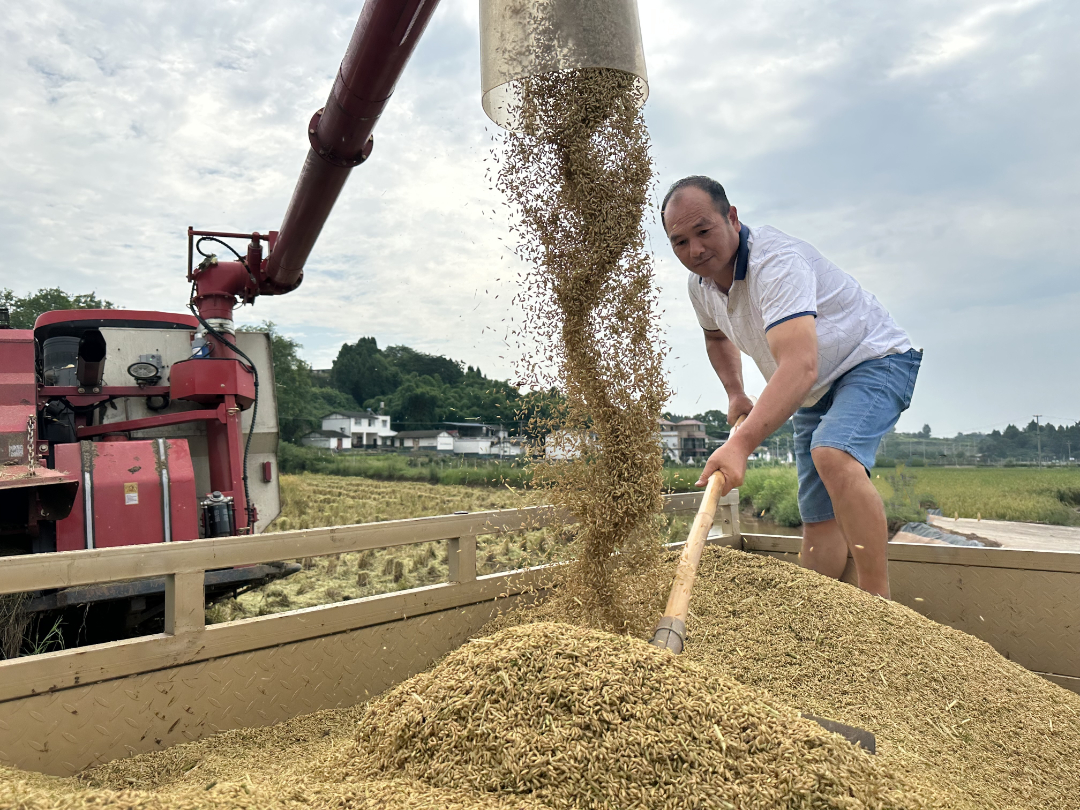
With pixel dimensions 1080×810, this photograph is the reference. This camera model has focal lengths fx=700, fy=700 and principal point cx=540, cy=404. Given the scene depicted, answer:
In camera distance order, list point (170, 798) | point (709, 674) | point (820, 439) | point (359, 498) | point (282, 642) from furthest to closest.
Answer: point (359, 498) → point (820, 439) → point (282, 642) → point (709, 674) → point (170, 798)

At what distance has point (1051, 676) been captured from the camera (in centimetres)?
264

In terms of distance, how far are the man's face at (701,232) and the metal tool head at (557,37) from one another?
0.46 meters

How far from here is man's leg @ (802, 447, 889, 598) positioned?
247cm

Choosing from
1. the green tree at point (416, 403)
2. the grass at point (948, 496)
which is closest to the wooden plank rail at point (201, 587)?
the grass at point (948, 496)

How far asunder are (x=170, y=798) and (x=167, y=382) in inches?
126

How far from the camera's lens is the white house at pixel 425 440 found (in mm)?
41719

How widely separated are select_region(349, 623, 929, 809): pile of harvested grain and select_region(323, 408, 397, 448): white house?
155 ft

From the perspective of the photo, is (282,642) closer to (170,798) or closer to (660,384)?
(170,798)

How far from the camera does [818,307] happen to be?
8.80ft

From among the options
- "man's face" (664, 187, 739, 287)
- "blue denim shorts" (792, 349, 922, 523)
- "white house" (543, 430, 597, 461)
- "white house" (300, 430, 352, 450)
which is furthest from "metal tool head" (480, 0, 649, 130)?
"white house" (300, 430, 352, 450)

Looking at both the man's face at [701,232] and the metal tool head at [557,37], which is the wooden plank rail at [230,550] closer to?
the man's face at [701,232]

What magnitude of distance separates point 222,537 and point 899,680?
2.28 metres

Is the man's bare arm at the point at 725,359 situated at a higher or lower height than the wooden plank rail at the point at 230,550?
higher

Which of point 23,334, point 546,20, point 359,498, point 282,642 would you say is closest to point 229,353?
point 23,334
